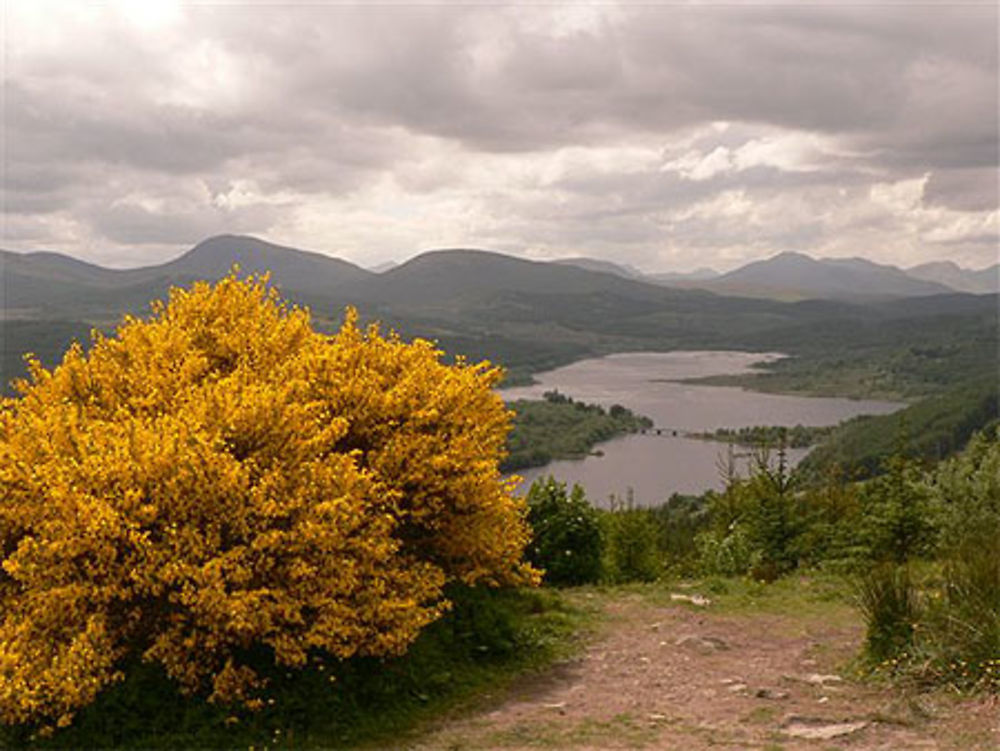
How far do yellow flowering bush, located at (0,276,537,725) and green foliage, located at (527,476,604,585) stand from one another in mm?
6703

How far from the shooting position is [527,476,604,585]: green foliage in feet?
77.6

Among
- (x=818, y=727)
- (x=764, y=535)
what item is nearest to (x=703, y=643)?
(x=818, y=727)

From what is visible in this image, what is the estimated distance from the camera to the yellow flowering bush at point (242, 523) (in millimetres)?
11922

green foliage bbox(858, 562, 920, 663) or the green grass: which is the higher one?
green foliage bbox(858, 562, 920, 663)

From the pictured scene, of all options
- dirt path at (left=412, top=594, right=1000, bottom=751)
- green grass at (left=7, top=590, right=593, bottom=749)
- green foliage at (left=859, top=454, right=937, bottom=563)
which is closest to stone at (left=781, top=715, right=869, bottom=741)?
dirt path at (left=412, top=594, right=1000, bottom=751)

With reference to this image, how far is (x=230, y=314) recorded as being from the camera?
2008 cm

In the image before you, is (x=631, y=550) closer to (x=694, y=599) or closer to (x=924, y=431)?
(x=694, y=599)

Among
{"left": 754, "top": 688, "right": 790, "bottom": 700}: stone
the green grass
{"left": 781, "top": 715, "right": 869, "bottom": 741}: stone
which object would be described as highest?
{"left": 781, "top": 715, "right": 869, "bottom": 741}: stone

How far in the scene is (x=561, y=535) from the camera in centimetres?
2372

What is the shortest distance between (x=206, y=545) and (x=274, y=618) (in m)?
1.53

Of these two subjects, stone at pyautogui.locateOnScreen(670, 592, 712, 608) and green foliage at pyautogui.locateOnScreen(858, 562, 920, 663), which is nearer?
green foliage at pyautogui.locateOnScreen(858, 562, 920, 663)

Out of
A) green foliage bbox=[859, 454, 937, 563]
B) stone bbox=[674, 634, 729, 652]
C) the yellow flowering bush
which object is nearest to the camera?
the yellow flowering bush

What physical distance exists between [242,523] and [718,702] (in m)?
7.18

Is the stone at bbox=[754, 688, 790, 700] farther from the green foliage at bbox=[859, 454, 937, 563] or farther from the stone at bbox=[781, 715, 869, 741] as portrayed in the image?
the green foliage at bbox=[859, 454, 937, 563]
